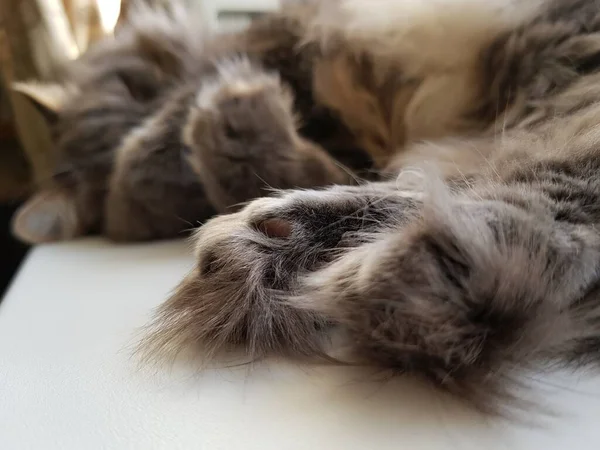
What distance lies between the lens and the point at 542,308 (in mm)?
486

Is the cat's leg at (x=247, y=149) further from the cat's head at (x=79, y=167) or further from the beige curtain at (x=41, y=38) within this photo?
the beige curtain at (x=41, y=38)

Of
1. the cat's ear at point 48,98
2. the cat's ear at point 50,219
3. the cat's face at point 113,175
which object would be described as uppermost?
the cat's ear at point 48,98

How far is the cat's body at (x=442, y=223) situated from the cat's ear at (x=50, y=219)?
1.09 ft

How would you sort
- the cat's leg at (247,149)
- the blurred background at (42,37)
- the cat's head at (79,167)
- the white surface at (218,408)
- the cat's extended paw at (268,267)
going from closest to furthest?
1. the white surface at (218,408)
2. the cat's extended paw at (268,267)
3. the cat's leg at (247,149)
4. the cat's head at (79,167)
5. the blurred background at (42,37)

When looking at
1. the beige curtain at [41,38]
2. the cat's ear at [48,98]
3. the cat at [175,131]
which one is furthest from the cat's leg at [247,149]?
the beige curtain at [41,38]

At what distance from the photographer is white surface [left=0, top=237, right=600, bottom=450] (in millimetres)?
472

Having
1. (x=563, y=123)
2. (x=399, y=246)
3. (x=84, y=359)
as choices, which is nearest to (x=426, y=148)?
(x=563, y=123)

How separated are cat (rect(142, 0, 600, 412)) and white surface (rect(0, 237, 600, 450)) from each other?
3 cm

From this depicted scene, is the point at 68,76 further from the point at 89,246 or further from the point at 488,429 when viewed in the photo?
the point at 488,429

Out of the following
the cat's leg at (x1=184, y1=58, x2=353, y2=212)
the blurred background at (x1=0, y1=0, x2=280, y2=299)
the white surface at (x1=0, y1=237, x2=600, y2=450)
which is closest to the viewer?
the white surface at (x1=0, y1=237, x2=600, y2=450)

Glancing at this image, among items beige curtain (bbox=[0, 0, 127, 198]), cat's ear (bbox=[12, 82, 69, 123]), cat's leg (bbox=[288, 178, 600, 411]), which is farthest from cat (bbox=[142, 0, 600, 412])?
beige curtain (bbox=[0, 0, 127, 198])

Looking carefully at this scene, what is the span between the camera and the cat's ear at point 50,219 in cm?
111

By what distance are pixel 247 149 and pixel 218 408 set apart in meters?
0.45

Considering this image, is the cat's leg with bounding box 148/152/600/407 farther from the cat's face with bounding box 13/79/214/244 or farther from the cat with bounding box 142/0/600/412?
the cat's face with bounding box 13/79/214/244
